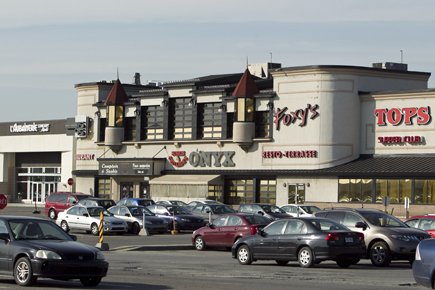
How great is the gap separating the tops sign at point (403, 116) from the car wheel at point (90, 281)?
48718 millimetres

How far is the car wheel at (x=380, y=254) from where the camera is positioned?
98.0 feet

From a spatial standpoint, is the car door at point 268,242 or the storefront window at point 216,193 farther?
the storefront window at point 216,193

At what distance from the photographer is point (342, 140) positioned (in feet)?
234

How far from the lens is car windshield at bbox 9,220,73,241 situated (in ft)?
70.0

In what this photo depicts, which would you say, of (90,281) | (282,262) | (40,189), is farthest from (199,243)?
(40,189)

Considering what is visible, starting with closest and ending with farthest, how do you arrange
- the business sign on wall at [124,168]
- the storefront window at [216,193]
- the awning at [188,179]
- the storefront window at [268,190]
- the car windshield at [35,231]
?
the car windshield at [35,231]
the storefront window at [268,190]
the awning at [188,179]
the storefront window at [216,193]
the business sign on wall at [124,168]

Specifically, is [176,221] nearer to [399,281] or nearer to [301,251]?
[301,251]

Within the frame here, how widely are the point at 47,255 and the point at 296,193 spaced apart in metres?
53.2

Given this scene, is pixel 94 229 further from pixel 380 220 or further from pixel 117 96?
pixel 117 96

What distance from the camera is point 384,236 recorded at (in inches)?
1184

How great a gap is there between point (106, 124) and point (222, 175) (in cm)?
1441

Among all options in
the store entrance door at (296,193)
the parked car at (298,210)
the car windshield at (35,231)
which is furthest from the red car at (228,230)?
the store entrance door at (296,193)

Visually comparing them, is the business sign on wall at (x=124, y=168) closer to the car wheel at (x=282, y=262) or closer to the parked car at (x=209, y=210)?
the parked car at (x=209, y=210)

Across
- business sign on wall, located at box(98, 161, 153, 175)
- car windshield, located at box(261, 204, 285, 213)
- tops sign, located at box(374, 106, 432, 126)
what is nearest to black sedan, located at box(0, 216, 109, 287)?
car windshield, located at box(261, 204, 285, 213)
